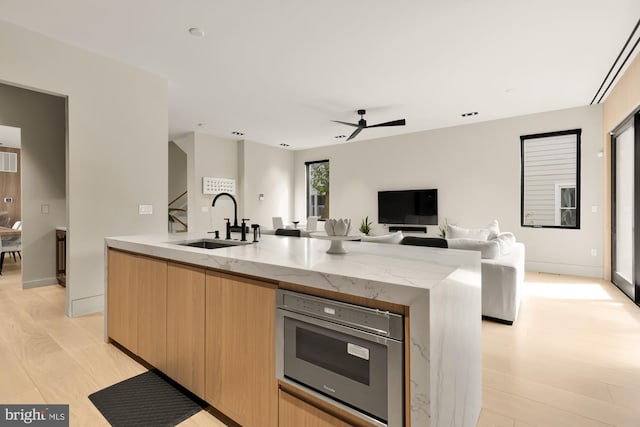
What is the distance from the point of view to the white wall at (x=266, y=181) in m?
7.59

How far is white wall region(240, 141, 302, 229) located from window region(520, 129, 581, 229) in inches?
216

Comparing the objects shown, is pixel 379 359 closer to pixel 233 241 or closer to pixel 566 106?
pixel 233 241

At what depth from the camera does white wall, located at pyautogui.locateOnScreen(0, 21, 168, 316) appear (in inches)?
116

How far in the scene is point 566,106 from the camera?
16.8 ft

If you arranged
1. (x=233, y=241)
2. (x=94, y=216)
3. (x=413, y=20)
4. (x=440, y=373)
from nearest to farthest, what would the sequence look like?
1. (x=440, y=373)
2. (x=233, y=241)
3. (x=413, y=20)
4. (x=94, y=216)

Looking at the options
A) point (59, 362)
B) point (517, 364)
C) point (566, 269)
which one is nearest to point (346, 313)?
point (517, 364)

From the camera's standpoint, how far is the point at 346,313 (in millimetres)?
1059

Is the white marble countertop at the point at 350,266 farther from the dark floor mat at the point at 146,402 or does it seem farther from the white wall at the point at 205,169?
the white wall at the point at 205,169

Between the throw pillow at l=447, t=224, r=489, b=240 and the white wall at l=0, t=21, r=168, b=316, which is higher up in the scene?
the white wall at l=0, t=21, r=168, b=316

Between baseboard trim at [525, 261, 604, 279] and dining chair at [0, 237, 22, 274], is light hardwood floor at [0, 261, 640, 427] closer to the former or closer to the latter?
baseboard trim at [525, 261, 604, 279]

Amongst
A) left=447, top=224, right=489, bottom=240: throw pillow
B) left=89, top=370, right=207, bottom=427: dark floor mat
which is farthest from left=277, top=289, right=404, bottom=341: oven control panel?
left=447, top=224, right=489, bottom=240: throw pillow

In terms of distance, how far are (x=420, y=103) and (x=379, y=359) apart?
4.74 meters

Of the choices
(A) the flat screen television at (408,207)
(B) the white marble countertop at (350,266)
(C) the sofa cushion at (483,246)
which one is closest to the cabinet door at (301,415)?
(B) the white marble countertop at (350,266)

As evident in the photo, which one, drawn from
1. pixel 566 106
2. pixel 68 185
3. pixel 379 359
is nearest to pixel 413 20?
pixel 379 359
